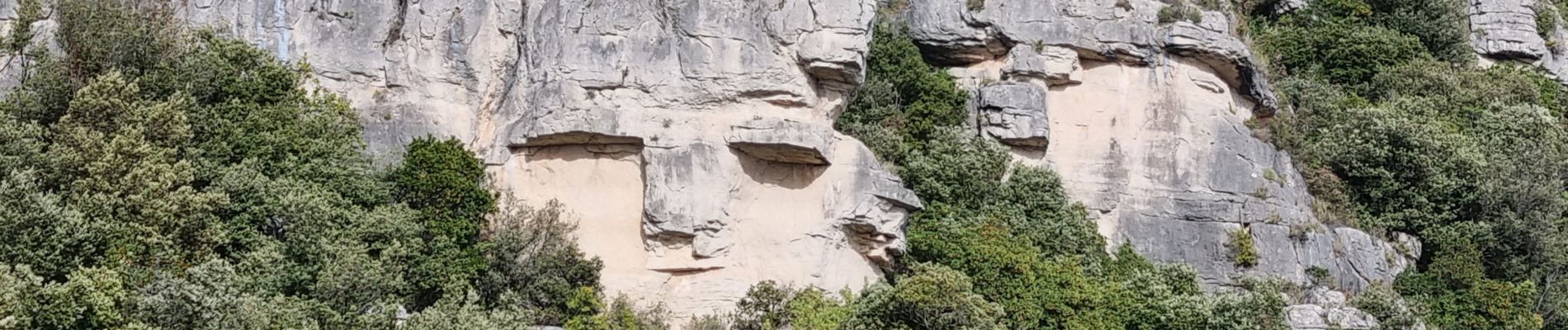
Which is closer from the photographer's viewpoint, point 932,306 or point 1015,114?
point 932,306

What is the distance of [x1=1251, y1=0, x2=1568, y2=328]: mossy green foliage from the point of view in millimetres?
34031

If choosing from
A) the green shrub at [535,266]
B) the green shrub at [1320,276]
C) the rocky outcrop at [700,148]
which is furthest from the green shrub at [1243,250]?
the green shrub at [535,266]

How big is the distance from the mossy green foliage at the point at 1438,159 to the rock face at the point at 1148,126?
888 mm

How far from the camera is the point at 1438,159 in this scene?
116 feet

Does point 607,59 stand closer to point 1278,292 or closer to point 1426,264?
point 1278,292

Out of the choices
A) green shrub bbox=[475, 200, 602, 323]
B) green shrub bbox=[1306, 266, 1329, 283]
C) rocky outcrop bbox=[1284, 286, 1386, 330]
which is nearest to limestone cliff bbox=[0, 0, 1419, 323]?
green shrub bbox=[1306, 266, 1329, 283]

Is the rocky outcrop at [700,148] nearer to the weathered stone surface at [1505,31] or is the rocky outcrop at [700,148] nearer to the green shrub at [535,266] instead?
the green shrub at [535,266]

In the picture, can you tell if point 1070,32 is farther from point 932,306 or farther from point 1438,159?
point 932,306

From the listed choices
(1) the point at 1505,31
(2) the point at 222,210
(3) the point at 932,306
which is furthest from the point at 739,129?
(1) the point at 1505,31

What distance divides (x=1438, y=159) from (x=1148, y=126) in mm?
5894

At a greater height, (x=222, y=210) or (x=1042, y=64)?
(x=1042, y=64)

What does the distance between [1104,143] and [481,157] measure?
1264 centimetres

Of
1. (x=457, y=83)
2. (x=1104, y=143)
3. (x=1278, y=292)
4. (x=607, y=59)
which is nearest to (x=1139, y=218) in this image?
(x=1104, y=143)

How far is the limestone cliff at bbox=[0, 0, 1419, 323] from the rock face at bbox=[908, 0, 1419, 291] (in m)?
0.05
